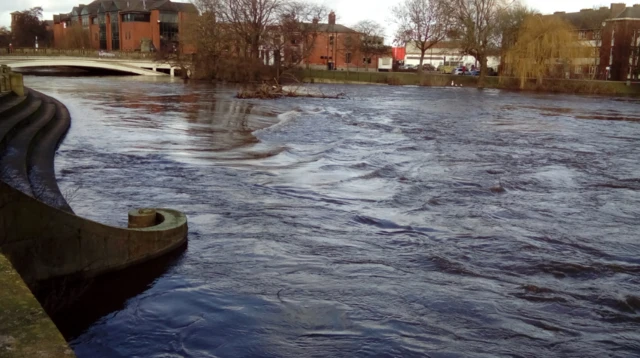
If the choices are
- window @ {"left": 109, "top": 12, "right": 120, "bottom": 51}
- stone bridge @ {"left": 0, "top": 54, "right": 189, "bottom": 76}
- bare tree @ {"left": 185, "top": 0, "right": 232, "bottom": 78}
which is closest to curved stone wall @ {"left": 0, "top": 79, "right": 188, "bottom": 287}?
bare tree @ {"left": 185, "top": 0, "right": 232, "bottom": 78}

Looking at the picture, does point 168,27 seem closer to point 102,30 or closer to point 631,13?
point 102,30

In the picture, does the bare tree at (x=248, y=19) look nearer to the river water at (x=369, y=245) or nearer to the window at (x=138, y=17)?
the window at (x=138, y=17)

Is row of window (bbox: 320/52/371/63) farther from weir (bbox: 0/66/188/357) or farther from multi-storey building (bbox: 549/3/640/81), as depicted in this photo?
weir (bbox: 0/66/188/357)

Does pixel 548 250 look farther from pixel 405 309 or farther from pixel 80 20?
pixel 80 20

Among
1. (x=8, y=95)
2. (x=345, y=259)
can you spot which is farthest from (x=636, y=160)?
(x=8, y=95)

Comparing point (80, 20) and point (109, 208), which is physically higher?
point (80, 20)

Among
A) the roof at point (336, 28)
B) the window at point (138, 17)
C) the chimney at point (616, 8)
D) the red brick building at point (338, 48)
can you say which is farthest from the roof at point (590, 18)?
the window at point (138, 17)

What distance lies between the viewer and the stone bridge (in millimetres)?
64875

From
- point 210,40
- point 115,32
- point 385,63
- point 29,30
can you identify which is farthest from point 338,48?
point 29,30

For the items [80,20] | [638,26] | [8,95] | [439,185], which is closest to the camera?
[439,185]

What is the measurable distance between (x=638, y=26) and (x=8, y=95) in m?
65.5

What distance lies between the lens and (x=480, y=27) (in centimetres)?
6109

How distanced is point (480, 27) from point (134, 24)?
175ft

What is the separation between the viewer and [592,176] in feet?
44.8
